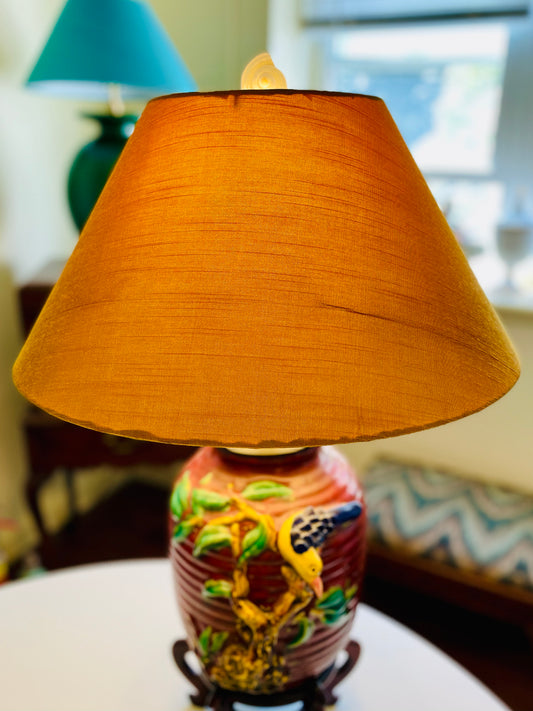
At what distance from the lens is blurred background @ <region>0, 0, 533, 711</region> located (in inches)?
56.8

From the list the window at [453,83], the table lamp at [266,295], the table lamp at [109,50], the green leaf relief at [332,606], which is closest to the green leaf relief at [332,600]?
the green leaf relief at [332,606]

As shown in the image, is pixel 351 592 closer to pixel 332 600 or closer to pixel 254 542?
pixel 332 600

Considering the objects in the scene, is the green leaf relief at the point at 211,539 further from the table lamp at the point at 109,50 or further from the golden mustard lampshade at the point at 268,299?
the table lamp at the point at 109,50

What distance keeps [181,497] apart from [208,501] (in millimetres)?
47

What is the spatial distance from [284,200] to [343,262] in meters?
0.06

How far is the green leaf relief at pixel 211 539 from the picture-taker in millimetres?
599

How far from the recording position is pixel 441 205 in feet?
5.65

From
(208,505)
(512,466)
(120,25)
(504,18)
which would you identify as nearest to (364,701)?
(208,505)

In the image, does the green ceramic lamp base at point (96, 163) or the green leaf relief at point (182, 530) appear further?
the green ceramic lamp base at point (96, 163)

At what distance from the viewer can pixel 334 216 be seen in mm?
410

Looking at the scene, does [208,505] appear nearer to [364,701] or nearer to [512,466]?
[364,701]

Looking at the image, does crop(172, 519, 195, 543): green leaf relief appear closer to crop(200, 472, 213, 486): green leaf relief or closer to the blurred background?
crop(200, 472, 213, 486): green leaf relief

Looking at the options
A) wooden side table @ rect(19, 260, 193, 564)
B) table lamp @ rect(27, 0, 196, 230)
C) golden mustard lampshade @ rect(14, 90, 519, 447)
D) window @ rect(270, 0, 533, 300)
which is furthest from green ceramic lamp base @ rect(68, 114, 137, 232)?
golden mustard lampshade @ rect(14, 90, 519, 447)

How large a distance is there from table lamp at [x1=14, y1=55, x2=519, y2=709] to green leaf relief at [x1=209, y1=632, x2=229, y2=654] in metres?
0.34
